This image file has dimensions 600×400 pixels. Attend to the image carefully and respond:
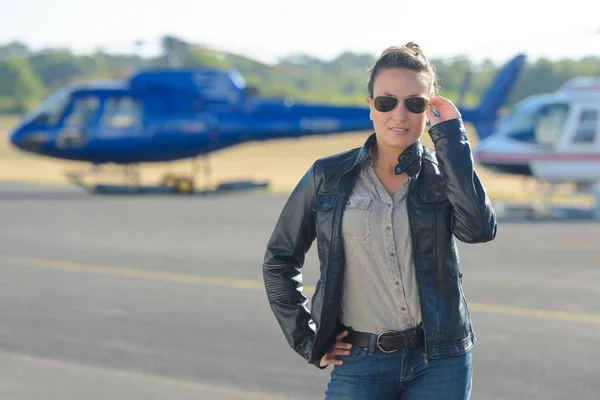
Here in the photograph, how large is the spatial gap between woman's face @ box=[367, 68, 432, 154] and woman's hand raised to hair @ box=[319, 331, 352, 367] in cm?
71

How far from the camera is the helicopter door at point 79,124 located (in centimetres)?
2675

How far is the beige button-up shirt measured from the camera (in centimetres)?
347

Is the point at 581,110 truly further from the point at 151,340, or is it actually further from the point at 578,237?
the point at 151,340

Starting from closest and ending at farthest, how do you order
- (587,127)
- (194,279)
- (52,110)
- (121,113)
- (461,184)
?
1. (461,184)
2. (194,279)
3. (587,127)
4. (52,110)
5. (121,113)

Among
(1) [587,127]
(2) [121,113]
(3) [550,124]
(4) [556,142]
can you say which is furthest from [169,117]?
(1) [587,127]

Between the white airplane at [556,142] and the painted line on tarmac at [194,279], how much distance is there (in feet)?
35.8

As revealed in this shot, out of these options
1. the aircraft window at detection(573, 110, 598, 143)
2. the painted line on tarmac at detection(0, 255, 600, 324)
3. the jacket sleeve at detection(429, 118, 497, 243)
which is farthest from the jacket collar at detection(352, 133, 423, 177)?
the aircraft window at detection(573, 110, 598, 143)

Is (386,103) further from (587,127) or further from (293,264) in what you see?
(587,127)

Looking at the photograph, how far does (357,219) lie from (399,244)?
17 centimetres

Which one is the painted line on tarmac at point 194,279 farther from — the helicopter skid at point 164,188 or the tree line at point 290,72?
the helicopter skid at point 164,188

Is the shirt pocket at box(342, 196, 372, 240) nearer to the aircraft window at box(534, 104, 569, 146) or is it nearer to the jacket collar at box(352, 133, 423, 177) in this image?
the jacket collar at box(352, 133, 423, 177)

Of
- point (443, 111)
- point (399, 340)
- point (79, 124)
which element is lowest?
point (79, 124)

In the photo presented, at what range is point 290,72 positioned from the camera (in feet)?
84.9

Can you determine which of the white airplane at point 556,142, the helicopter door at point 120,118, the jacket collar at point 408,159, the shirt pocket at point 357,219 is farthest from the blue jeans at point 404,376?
the helicopter door at point 120,118
